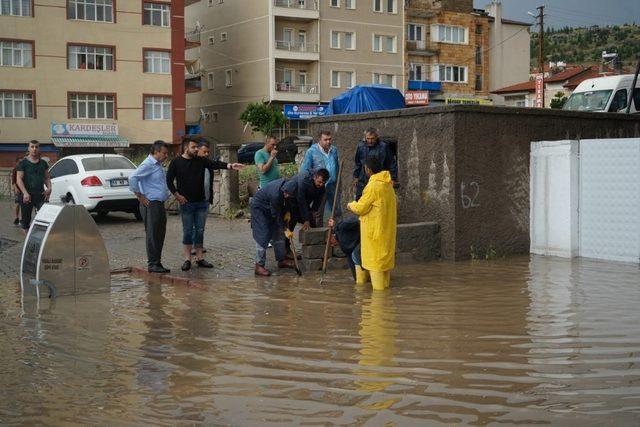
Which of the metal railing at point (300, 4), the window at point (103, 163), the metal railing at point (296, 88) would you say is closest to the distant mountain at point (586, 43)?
the metal railing at point (300, 4)

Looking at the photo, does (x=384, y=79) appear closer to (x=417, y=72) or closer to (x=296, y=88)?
(x=417, y=72)

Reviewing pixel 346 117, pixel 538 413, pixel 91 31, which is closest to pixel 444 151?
pixel 346 117

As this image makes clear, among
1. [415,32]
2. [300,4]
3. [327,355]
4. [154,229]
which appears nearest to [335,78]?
[300,4]

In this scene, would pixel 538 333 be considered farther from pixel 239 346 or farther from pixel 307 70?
pixel 307 70

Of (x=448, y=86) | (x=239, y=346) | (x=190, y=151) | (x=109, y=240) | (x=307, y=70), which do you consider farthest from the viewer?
(x=448, y=86)

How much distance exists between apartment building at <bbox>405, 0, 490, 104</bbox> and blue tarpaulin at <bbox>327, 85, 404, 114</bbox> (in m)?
47.8

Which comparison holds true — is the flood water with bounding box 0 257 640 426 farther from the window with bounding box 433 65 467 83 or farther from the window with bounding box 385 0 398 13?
the window with bounding box 433 65 467 83

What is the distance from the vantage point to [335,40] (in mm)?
61656

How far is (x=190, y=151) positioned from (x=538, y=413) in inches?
280

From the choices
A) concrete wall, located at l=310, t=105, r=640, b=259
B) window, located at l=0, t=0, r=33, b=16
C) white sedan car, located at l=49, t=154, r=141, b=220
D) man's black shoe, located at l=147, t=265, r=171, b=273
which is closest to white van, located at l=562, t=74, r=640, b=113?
concrete wall, located at l=310, t=105, r=640, b=259

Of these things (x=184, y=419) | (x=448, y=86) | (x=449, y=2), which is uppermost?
(x=449, y=2)

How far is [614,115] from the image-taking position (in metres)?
14.1

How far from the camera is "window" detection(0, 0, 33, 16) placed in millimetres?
47250

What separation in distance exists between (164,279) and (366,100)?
9.26 metres
